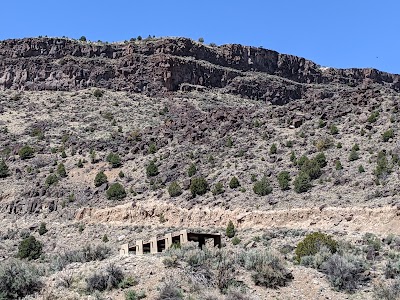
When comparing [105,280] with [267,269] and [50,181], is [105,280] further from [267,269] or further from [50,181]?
[50,181]

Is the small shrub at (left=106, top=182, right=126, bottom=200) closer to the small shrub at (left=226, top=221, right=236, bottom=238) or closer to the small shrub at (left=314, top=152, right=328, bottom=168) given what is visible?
the small shrub at (left=226, top=221, right=236, bottom=238)

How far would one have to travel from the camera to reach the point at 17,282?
16062 millimetres

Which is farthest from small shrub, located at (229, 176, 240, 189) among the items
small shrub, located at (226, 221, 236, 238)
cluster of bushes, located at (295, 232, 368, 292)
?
cluster of bushes, located at (295, 232, 368, 292)

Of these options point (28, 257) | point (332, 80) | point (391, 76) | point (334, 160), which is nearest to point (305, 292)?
point (28, 257)

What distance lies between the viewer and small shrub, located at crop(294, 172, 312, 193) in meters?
38.8

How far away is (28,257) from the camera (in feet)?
118

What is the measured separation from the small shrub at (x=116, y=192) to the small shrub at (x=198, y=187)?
5929 mm

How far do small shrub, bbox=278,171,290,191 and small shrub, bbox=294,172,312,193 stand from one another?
684mm

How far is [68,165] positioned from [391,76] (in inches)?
3093

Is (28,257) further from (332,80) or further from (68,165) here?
(332,80)

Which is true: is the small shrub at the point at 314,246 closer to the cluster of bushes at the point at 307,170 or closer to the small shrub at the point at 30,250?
the cluster of bushes at the point at 307,170

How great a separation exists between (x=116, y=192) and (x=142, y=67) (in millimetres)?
43909

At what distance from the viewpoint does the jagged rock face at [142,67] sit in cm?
8394

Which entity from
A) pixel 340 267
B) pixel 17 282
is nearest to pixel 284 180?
pixel 340 267
